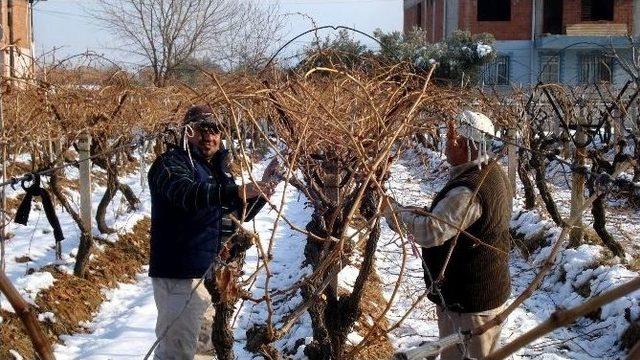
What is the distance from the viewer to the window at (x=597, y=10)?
32625 mm

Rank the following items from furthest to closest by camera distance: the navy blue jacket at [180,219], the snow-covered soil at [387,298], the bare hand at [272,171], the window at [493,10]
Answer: the window at [493,10] → the snow-covered soil at [387,298] → the navy blue jacket at [180,219] → the bare hand at [272,171]

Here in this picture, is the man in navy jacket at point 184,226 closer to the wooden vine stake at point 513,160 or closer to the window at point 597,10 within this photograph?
the wooden vine stake at point 513,160

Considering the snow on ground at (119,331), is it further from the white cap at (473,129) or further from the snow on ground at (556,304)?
the white cap at (473,129)

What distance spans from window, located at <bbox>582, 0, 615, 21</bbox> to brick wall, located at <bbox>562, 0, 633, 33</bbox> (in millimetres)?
472

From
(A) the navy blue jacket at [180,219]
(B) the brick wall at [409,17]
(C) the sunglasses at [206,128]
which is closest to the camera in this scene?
(A) the navy blue jacket at [180,219]

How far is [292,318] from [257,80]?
1009 mm

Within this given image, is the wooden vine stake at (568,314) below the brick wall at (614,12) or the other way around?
below

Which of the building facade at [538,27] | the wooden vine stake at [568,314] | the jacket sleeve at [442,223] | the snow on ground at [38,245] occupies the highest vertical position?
the building facade at [538,27]

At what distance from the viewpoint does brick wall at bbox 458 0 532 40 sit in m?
31.7

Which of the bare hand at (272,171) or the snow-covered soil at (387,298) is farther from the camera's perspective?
the snow-covered soil at (387,298)

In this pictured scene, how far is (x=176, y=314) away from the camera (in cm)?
359

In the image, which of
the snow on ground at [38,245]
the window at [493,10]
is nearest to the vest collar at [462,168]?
Answer: the snow on ground at [38,245]

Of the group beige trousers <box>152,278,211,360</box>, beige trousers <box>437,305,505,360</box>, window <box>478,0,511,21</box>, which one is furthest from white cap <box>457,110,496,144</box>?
window <box>478,0,511,21</box>

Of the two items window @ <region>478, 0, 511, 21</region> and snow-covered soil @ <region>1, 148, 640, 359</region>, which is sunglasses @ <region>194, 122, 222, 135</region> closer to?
snow-covered soil @ <region>1, 148, 640, 359</region>
